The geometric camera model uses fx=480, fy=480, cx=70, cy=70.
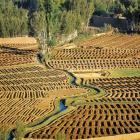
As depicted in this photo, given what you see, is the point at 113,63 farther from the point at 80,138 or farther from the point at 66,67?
the point at 80,138

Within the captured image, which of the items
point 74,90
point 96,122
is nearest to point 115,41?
point 74,90

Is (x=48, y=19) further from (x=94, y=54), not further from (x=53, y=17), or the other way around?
(x=94, y=54)

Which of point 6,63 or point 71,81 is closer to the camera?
point 71,81

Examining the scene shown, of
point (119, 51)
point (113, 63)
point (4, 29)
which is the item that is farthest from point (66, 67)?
point (4, 29)

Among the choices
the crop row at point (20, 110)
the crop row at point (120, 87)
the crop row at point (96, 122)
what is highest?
the crop row at point (96, 122)

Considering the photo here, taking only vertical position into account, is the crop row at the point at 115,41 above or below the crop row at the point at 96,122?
below

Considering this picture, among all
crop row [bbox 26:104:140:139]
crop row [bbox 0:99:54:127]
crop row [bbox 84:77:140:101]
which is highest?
crop row [bbox 26:104:140:139]

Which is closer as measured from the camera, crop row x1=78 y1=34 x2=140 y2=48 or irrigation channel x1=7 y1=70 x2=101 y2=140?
irrigation channel x1=7 y1=70 x2=101 y2=140

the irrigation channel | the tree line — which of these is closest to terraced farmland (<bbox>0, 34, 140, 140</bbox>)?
the irrigation channel

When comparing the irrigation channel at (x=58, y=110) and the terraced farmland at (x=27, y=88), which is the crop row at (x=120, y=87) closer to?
the irrigation channel at (x=58, y=110)

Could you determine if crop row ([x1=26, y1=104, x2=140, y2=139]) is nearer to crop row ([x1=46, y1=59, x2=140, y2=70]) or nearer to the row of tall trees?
crop row ([x1=46, y1=59, x2=140, y2=70])

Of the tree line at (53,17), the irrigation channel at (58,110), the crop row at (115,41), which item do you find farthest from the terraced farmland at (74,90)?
the tree line at (53,17)
